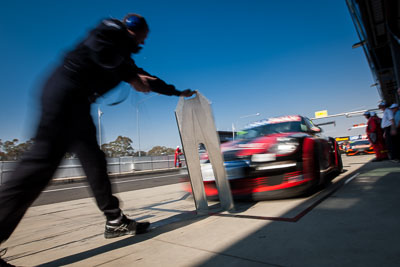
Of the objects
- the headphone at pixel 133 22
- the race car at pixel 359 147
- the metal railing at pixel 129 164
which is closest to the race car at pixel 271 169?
the headphone at pixel 133 22

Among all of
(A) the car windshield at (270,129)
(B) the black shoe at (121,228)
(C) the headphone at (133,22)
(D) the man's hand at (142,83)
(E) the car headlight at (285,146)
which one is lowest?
(B) the black shoe at (121,228)

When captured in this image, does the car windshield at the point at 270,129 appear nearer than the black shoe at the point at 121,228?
No

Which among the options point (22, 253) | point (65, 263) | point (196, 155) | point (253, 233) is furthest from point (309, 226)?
point (22, 253)

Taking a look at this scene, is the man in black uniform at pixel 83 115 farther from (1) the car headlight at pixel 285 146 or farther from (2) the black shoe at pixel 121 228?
(1) the car headlight at pixel 285 146

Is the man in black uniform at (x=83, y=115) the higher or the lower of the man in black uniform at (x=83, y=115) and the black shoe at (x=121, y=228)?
the higher

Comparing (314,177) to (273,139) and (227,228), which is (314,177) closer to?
(273,139)

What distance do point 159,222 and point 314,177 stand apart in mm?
1885

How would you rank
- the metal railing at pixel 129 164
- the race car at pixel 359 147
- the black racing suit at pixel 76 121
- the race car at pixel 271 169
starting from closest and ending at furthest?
the black racing suit at pixel 76 121 < the race car at pixel 271 169 < the race car at pixel 359 147 < the metal railing at pixel 129 164

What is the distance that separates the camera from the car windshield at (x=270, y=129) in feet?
12.6

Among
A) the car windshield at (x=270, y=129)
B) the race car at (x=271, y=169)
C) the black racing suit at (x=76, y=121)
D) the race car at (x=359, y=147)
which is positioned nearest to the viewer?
the black racing suit at (x=76, y=121)

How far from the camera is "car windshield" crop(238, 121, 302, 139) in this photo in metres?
3.86

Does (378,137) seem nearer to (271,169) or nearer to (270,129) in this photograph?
(270,129)

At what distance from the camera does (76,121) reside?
5.11 ft

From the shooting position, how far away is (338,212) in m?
2.04
